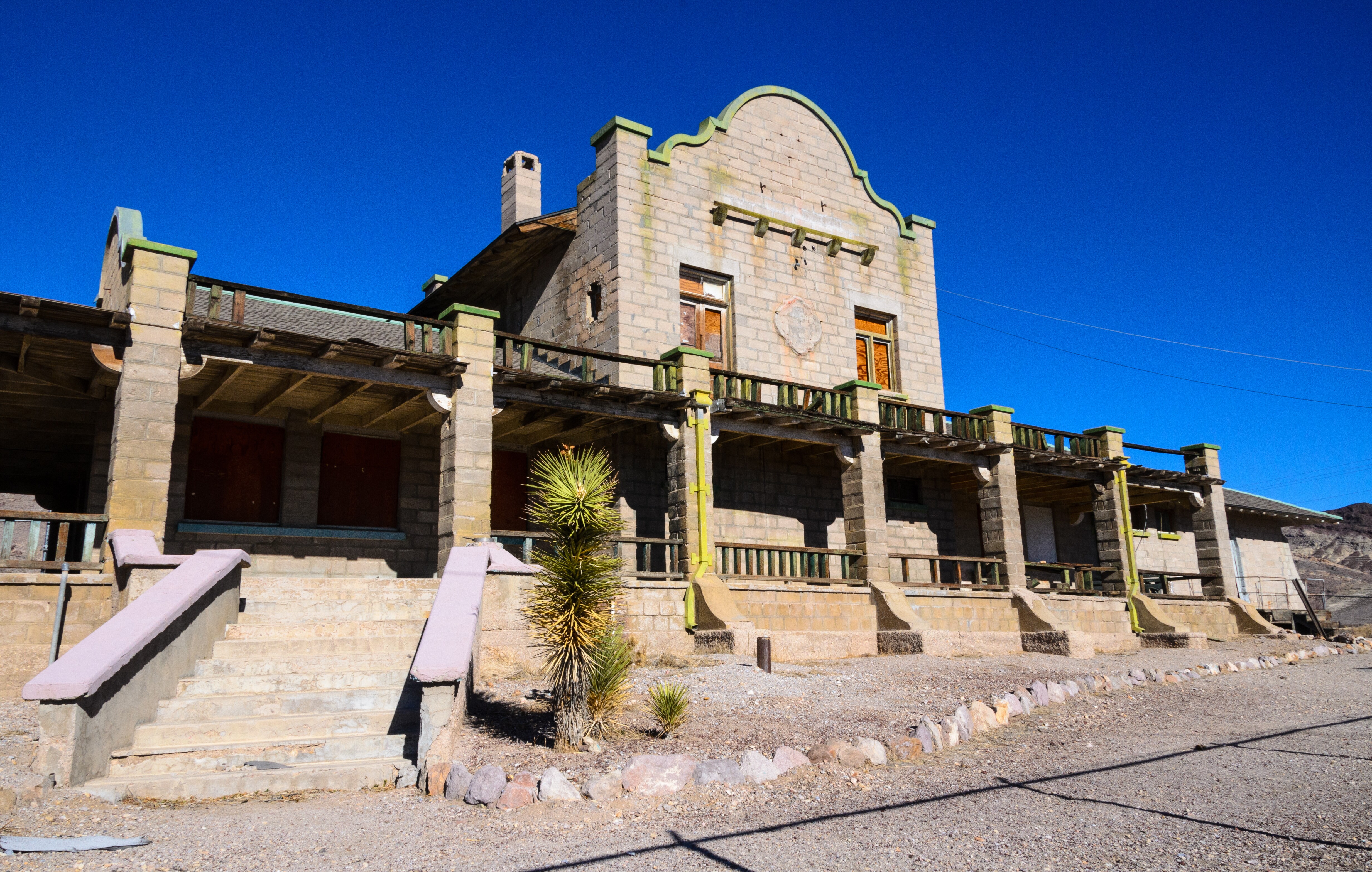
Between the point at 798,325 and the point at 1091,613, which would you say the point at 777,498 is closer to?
the point at 798,325

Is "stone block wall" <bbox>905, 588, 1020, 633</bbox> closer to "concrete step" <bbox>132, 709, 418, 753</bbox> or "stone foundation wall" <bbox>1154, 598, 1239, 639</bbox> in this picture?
"stone foundation wall" <bbox>1154, 598, 1239, 639</bbox>

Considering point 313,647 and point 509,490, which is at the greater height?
point 509,490

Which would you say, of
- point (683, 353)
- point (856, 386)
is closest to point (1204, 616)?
point (856, 386)

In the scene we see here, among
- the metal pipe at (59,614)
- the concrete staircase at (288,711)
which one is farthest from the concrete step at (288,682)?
the metal pipe at (59,614)

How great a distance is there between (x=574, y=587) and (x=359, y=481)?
1005cm

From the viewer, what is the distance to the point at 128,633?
6789 millimetres

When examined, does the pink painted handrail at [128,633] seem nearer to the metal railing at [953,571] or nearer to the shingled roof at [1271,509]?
the metal railing at [953,571]

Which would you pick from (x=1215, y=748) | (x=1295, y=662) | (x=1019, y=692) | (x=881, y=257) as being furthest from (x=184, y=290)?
(x=1295, y=662)

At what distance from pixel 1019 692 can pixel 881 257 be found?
46.0ft

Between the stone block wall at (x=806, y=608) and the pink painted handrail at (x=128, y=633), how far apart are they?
27.1 feet

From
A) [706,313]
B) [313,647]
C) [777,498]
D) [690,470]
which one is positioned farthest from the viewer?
[706,313]

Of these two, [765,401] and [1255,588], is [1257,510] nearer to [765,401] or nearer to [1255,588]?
[1255,588]

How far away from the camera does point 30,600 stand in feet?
31.4

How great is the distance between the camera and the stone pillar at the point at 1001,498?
19.5 m
